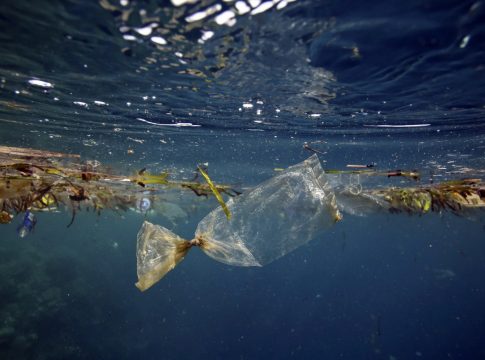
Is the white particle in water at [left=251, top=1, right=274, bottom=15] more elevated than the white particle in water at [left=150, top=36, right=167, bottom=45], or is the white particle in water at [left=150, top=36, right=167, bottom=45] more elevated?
the white particle in water at [left=251, top=1, right=274, bottom=15]

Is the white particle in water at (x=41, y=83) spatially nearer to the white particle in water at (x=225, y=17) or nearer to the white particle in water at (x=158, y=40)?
the white particle in water at (x=158, y=40)

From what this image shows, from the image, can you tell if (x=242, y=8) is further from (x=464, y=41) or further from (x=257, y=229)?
(x=464, y=41)

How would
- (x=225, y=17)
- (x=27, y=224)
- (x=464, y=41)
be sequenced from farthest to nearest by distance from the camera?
1. (x=27, y=224)
2. (x=464, y=41)
3. (x=225, y=17)

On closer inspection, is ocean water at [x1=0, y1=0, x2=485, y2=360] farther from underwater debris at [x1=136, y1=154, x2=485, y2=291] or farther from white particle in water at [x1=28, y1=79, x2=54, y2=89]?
underwater debris at [x1=136, y1=154, x2=485, y2=291]

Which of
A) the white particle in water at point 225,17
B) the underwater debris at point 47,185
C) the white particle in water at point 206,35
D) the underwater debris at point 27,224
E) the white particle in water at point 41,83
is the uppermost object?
the white particle in water at point 225,17

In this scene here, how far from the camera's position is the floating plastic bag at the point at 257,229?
4.09 meters

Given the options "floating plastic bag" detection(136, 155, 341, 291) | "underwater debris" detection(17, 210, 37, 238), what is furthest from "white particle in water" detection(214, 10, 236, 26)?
"underwater debris" detection(17, 210, 37, 238)

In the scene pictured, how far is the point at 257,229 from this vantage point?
163 inches

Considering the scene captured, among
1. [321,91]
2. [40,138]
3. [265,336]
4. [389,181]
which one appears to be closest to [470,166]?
[389,181]

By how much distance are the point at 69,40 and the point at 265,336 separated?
166 ft

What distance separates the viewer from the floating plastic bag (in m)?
4.09

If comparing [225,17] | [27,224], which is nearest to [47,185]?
[27,224]

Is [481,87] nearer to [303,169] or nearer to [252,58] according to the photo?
[252,58]

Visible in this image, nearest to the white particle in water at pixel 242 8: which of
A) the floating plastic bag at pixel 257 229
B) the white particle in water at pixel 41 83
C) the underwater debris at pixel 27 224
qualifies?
the floating plastic bag at pixel 257 229
